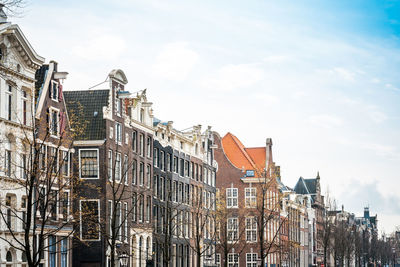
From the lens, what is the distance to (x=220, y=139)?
102938 mm

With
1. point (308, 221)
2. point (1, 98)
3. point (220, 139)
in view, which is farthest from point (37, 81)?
point (308, 221)

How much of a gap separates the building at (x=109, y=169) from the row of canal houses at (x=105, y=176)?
9cm

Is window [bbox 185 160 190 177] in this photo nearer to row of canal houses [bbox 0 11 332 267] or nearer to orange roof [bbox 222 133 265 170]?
row of canal houses [bbox 0 11 332 267]

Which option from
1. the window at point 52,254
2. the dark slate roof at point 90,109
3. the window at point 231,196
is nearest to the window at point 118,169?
the dark slate roof at point 90,109

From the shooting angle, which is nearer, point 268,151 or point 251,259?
point 251,259

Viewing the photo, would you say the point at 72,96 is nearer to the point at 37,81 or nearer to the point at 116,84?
the point at 116,84

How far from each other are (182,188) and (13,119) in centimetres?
3567

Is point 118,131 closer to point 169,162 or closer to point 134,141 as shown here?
point 134,141

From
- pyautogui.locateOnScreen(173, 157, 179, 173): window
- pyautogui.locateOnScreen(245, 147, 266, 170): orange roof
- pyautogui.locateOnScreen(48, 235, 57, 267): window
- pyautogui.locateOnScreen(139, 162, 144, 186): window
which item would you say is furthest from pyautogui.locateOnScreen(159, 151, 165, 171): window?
pyautogui.locateOnScreen(245, 147, 266, 170): orange roof

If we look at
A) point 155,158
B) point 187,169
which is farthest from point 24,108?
point 187,169

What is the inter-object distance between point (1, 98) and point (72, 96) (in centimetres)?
1749

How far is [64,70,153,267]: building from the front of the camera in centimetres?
6297

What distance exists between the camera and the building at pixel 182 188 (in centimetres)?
7596

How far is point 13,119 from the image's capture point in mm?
49938
